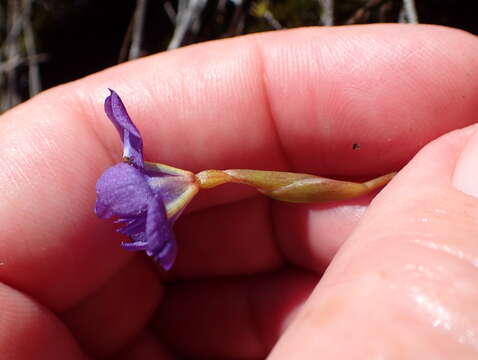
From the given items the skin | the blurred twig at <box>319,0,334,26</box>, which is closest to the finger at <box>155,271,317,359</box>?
the skin

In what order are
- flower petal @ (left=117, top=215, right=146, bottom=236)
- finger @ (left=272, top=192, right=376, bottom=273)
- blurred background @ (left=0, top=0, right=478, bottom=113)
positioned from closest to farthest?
flower petal @ (left=117, top=215, right=146, bottom=236)
finger @ (left=272, top=192, right=376, bottom=273)
blurred background @ (left=0, top=0, right=478, bottom=113)

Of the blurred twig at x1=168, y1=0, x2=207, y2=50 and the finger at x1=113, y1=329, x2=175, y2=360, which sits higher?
the blurred twig at x1=168, y1=0, x2=207, y2=50

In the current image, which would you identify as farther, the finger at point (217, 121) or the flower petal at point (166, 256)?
the finger at point (217, 121)

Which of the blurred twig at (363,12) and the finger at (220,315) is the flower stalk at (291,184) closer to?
the finger at (220,315)

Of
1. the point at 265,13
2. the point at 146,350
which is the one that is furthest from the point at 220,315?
the point at 265,13

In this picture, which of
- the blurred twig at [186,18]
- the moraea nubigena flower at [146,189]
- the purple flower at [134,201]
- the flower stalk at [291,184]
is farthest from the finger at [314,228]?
the blurred twig at [186,18]

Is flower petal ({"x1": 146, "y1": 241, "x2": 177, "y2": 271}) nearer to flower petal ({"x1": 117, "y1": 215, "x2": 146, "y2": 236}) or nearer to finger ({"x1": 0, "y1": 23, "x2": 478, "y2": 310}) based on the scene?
flower petal ({"x1": 117, "y1": 215, "x2": 146, "y2": 236})
